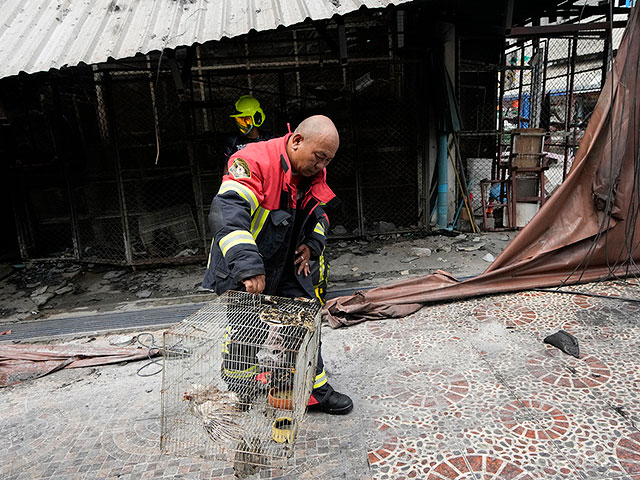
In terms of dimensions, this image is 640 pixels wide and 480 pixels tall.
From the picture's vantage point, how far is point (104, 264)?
691 centimetres

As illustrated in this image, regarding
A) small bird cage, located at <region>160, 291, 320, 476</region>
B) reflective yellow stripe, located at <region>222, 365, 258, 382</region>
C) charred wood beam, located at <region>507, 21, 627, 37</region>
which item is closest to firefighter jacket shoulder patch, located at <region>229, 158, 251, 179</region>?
small bird cage, located at <region>160, 291, 320, 476</region>

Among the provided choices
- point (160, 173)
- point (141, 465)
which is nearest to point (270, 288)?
point (141, 465)

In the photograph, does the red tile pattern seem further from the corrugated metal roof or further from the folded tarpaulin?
the corrugated metal roof

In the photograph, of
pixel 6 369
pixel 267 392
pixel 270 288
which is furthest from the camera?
pixel 6 369

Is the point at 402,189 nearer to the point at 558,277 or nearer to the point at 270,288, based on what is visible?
the point at 558,277

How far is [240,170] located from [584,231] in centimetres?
344

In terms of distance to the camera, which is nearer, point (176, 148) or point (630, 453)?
point (630, 453)

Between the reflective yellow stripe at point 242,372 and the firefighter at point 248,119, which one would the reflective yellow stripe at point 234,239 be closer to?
the reflective yellow stripe at point 242,372

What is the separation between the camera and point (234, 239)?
2.03 meters

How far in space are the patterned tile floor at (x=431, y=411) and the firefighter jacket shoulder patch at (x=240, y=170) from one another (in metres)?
1.51

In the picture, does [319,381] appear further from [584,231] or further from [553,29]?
[553,29]

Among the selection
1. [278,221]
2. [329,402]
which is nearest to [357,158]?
[278,221]

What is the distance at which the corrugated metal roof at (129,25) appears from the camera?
4223 millimetres

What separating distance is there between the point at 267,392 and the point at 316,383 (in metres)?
0.46
